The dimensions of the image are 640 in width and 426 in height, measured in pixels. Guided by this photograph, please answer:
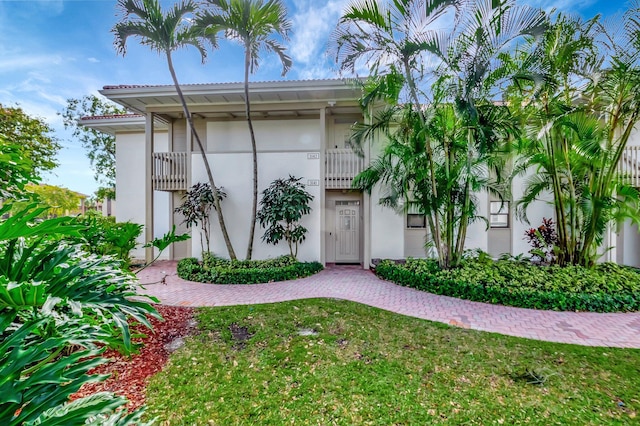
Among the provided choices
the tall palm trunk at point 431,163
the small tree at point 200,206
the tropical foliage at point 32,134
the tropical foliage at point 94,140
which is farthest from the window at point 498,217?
the tropical foliage at point 94,140

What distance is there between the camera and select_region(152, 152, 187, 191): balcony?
9.35 metres

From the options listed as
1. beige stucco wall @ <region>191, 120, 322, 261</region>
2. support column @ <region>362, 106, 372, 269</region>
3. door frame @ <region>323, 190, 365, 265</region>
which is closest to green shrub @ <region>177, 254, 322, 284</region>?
beige stucco wall @ <region>191, 120, 322, 261</region>

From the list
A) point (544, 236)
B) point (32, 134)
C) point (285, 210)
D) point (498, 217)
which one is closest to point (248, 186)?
point (285, 210)

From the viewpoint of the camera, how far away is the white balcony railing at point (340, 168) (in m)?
8.98

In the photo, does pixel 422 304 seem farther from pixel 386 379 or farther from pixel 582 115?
pixel 582 115

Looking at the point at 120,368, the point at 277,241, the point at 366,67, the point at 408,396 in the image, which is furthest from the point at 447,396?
the point at 366,67

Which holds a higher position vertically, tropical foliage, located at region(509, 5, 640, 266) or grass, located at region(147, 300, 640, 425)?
tropical foliage, located at region(509, 5, 640, 266)

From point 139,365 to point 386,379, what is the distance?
316cm

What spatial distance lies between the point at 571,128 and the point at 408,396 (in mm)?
7158

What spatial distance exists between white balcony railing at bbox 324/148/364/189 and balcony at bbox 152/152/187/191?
497cm

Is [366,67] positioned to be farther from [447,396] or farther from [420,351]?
[447,396]

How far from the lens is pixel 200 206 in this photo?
332 inches

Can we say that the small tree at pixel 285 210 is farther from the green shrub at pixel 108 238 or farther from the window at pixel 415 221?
the green shrub at pixel 108 238

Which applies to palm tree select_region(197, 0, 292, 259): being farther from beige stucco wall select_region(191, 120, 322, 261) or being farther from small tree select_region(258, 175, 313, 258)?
small tree select_region(258, 175, 313, 258)
